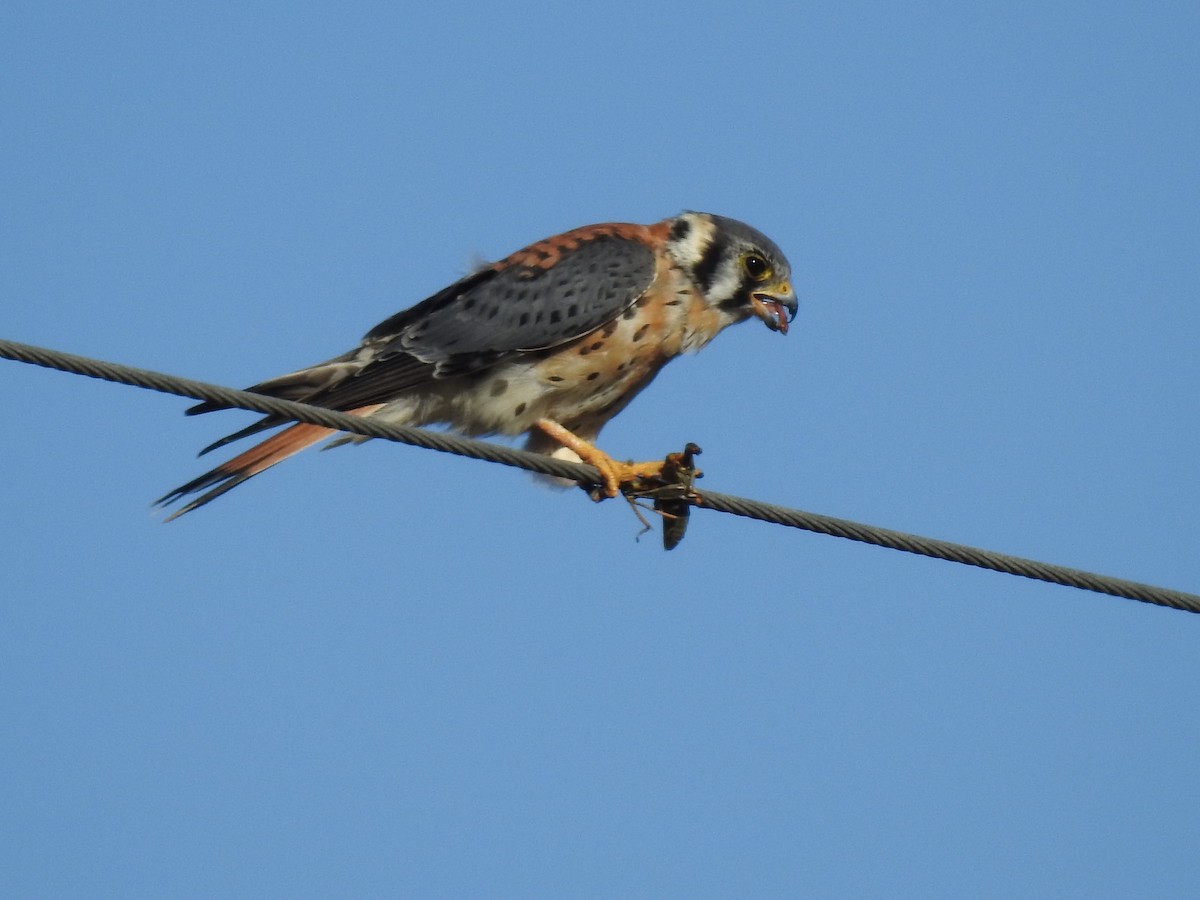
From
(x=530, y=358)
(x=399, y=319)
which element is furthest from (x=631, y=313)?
(x=399, y=319)

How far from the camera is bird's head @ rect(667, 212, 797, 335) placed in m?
5.80

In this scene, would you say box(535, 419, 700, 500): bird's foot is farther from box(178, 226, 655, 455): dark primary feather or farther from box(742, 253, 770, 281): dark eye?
box(742, 253, 770, 281): dark eye

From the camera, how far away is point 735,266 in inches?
230

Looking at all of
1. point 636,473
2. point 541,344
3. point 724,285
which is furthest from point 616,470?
point 724,285

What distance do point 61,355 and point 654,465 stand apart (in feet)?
6.82

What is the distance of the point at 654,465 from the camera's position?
487 centimetres

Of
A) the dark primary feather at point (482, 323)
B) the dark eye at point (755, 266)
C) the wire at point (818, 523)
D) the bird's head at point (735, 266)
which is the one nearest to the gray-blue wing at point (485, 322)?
the dark primary feather at point (482, 323)

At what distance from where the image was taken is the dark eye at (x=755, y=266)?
588 centimetres

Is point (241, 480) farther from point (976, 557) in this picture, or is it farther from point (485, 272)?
point (976, 557)

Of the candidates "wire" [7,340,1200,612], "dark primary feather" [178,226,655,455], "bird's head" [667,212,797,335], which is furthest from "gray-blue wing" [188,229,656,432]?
"wire" [7,340,1200,612]

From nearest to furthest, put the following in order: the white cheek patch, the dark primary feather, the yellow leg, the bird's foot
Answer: the bird's foot, the yellow leg, the dark primary feather, the white cheek patch

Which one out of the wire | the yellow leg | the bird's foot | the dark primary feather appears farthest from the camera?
the dark primary feather

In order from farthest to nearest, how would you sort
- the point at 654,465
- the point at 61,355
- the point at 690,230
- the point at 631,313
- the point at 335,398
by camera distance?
1. the point at 690,230
2. the point at 631,313
3. the point at 335,398
4. the point at 654,465
5. the point at 61,355

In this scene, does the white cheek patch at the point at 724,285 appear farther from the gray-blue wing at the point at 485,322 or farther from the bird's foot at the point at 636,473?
the bird's foot at the point at 636,473
